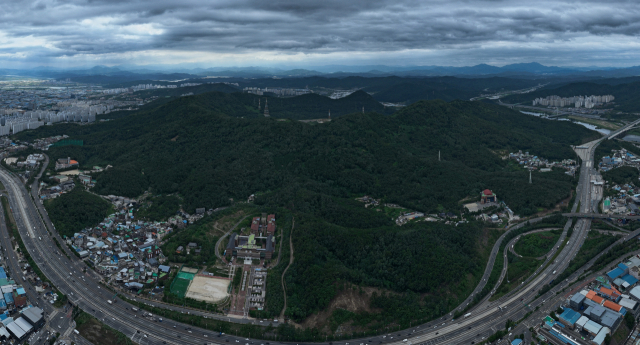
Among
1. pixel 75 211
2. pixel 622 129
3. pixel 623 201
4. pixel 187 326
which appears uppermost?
pixel 622 129

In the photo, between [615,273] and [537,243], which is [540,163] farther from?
[615,273]

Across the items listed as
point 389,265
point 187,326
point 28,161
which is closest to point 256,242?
point 187,326

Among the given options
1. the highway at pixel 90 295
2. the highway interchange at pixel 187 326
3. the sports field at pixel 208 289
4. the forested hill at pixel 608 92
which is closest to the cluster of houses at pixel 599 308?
the highway interchange at pixel 187 326

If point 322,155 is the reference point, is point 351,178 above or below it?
below

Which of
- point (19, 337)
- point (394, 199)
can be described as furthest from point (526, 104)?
point (19, 337)

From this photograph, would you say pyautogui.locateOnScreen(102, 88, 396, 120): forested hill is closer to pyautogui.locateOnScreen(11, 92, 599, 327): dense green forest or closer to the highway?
pyautogui.locateOnScreen(11, 92, 599, 327): dense green forest

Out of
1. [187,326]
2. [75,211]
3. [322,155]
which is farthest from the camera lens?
[322,155]

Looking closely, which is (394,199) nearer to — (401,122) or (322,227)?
(322,227)
